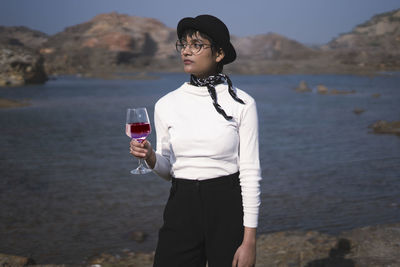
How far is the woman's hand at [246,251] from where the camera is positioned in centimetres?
202

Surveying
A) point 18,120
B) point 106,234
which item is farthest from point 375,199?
point 18,120

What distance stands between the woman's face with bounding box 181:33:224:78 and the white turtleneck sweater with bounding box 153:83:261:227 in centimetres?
10

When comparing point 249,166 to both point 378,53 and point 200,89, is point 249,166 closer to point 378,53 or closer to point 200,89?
point 200,89

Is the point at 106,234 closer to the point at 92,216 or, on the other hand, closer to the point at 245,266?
the point at 92,216

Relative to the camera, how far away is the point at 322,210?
21.0 feet

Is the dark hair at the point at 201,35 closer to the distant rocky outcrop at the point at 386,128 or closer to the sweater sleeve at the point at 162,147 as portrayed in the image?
the sweater sleeve at the point at 162,147

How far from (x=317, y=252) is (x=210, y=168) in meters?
2.78

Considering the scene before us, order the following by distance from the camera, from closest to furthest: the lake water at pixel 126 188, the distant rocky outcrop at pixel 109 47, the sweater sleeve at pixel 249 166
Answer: the sweater sleeve at pixel 249 166, the lake water at pixel 126 188, the distant rocky outcrop at pixel 109 47

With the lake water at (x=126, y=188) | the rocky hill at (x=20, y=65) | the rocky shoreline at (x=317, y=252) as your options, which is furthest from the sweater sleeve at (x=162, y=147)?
the rocky hill at (x=20, y=65)

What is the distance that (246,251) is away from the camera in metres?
2.03

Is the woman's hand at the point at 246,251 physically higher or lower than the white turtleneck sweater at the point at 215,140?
lower

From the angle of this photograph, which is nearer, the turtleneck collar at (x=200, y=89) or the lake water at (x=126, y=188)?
the turtleneck collar at (x=200, y=89)

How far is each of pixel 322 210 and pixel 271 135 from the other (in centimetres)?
774

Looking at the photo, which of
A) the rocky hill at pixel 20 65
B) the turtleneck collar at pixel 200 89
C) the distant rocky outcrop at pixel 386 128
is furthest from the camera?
the rocky hill at pixel 20 65
